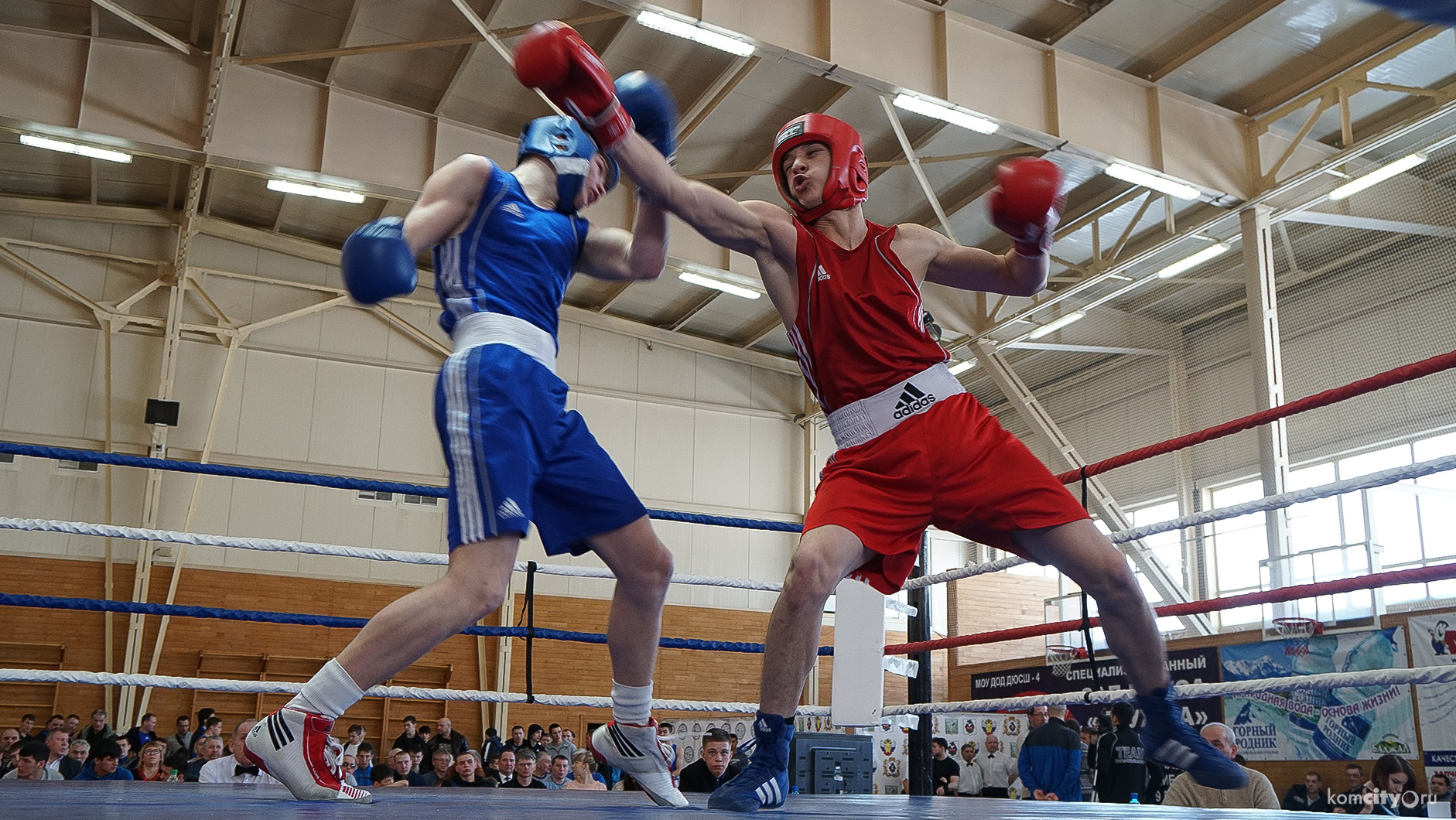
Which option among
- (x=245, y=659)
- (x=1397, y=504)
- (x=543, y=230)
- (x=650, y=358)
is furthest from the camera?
(x=650, y=358)

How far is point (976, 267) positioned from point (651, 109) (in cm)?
76

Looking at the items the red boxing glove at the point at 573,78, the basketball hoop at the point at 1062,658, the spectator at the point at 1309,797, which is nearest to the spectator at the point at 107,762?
the red boxing glove at the point at 573,78

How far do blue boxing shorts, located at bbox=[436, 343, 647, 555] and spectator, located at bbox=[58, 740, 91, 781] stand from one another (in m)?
6.48

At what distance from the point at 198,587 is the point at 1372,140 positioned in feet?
40.2

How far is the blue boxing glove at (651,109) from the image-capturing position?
2.28 metres

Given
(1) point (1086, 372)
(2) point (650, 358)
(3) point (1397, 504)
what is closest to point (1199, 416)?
(1) point (1086, 372)

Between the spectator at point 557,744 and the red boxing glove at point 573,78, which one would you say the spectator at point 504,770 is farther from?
the red boxing glove at point 573,78

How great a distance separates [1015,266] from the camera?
2.33 metres

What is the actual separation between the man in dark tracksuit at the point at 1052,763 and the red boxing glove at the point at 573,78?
264 inches

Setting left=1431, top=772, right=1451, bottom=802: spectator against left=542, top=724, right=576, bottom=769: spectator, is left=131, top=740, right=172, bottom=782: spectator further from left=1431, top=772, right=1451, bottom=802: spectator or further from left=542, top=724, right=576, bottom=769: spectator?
left=1431, top=772, right=1451, bottom=802: spectator


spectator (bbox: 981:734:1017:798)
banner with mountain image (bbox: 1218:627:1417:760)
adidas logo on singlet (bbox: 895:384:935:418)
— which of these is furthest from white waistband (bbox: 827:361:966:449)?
spectator (bbox: 981:734:1017:798)

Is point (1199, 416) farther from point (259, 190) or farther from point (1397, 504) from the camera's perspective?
point (259, 190)

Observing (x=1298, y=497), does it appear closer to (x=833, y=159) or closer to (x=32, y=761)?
(x=833, y=159)

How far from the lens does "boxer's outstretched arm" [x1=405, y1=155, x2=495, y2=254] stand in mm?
2074
